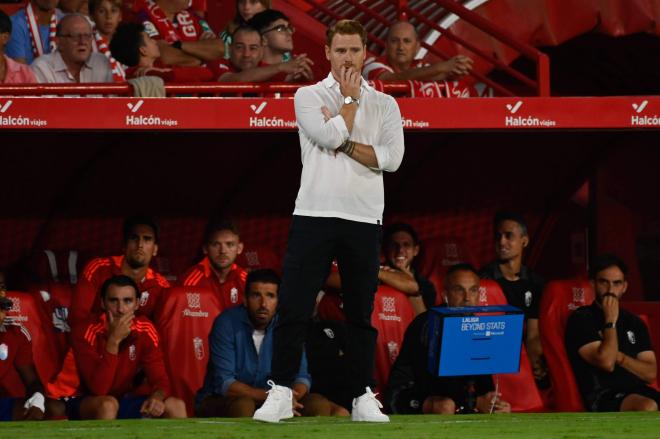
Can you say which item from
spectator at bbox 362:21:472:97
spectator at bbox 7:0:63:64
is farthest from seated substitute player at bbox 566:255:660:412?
spectator at bbox 7:0:63:64

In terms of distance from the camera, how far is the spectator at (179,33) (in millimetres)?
10344

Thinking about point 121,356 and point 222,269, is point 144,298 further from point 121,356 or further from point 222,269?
point 121,356

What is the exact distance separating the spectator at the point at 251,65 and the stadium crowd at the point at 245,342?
1007 mm

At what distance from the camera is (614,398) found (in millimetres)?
9156

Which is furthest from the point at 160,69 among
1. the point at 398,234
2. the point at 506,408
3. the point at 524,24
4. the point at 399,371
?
the point at 524,24

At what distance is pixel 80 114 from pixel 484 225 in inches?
150

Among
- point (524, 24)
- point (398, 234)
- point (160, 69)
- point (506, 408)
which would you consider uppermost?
point (524, 24)

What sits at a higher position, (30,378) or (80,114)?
(80,114)

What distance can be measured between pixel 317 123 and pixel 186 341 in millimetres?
3257

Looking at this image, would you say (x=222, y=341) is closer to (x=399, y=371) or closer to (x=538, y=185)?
(x=399, y=371)

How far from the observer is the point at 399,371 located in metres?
8.89

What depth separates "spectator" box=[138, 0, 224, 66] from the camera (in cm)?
1034

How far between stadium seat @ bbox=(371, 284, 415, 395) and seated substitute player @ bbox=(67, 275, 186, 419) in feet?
4.67

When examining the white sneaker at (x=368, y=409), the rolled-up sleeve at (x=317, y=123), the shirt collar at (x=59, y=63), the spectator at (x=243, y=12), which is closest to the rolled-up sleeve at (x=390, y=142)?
the rolled-up sleeve at (x=317, y=123)
